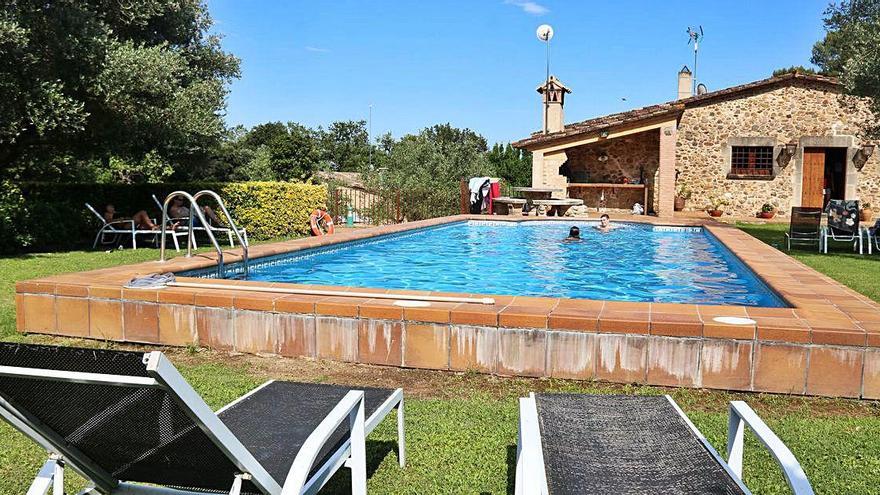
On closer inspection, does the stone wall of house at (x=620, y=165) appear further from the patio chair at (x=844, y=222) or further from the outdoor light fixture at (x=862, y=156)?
the patio chair at (x=844, y=222)

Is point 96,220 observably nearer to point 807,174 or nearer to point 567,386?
point 567,386

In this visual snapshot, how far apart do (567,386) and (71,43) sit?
10.2 m

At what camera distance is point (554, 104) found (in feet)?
76.2

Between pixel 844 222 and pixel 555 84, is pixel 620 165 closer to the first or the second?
pixel 555 84

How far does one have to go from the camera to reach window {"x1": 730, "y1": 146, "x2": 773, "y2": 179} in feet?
72.3

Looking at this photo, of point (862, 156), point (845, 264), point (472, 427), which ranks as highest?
point (862, 156)

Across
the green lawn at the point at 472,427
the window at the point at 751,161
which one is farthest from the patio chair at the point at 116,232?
the window at the point at 751,161

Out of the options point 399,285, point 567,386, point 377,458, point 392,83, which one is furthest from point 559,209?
point 392,83

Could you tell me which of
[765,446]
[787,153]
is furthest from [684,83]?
[765,446]

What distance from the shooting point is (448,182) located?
23672 millimetres

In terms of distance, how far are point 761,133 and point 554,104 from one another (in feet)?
22.5

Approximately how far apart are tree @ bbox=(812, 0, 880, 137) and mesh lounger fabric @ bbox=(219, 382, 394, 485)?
11853 mm

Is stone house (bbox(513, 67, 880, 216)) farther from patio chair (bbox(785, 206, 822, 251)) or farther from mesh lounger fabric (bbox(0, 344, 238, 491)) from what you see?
mesh lounger fabric (bbox(0, 344, 238, 491))

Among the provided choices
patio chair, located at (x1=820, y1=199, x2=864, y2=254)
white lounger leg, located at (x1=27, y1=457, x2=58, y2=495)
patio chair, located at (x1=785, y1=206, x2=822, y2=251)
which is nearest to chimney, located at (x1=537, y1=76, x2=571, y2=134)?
patio chair, located at (x1=785, y1=206, x2=822, y2=251)
